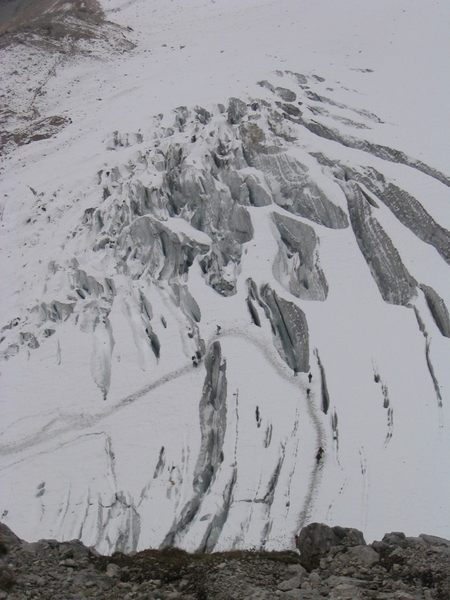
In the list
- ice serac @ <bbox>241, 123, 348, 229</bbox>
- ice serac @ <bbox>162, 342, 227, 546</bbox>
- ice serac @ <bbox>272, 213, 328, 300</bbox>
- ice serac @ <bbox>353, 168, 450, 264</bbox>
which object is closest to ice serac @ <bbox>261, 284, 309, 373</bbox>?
ice serac @ <bbox>272, 213, 328, 300</bbox>

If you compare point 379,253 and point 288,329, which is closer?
point 288,329

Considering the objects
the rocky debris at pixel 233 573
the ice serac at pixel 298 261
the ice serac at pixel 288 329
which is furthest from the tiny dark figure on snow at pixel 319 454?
the ice serac at pixel 298 261

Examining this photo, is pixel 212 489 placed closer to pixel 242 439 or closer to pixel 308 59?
pixel 242 439

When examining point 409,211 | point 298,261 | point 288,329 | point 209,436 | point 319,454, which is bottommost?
point 319,454

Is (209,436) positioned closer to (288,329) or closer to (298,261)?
(288,329)

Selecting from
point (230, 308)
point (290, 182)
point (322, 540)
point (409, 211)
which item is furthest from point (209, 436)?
point (409, 211)
